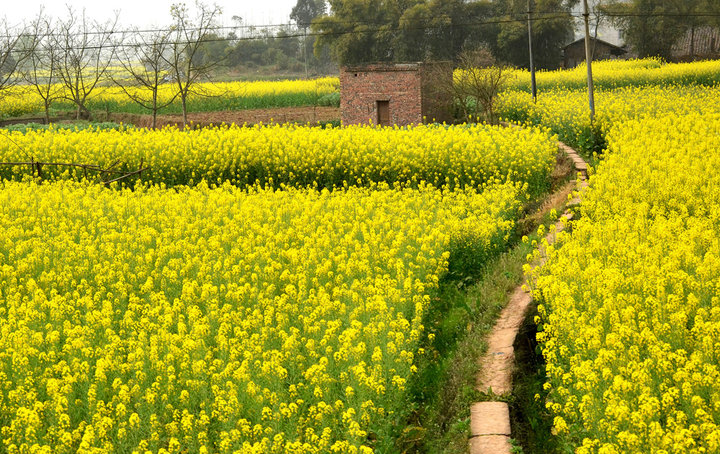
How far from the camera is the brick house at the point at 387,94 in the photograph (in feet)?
110

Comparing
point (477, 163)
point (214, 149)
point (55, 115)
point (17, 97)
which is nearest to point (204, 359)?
point (477, 163)

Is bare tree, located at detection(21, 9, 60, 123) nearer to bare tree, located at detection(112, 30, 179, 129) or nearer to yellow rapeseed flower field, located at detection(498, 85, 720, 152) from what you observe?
bare tree, located at detection(112, 30, 179, 129)

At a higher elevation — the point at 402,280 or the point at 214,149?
the point at 214,149

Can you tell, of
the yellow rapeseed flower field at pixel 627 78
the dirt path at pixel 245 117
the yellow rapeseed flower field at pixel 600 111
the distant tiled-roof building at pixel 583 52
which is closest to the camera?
the yellow rapeseed flower field at pixel 600 111

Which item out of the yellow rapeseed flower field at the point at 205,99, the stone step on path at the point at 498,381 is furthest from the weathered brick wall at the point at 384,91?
the stone step on path at the point at 498,381

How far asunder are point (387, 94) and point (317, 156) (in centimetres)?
1320

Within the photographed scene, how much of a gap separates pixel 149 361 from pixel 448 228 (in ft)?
20.6

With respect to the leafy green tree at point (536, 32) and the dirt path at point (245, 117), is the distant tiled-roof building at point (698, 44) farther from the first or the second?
the dirt path at point (245, 117)

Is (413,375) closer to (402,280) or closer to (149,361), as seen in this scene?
(402,280)

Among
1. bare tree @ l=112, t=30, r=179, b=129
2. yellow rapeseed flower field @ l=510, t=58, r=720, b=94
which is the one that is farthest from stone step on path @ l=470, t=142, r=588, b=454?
yellow rapeseed flower field @ l=510, t=58, r=720, b=94

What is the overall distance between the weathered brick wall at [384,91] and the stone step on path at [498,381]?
22.0 metres

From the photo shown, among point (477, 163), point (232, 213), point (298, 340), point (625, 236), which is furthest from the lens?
point (477, 163)

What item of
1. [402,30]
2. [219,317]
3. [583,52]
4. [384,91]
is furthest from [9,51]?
[583,52]

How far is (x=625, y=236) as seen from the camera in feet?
38.0
